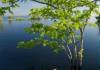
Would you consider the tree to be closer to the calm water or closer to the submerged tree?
the submerged tree

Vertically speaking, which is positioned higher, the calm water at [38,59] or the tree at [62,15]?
the tree at [62,15]

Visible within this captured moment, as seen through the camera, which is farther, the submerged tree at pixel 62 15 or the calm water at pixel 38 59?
the calm water at pixel 38 59

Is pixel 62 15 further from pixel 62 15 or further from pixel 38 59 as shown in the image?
pixel 38 59

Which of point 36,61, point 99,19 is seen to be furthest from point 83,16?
point 99,19

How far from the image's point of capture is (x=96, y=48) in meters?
73.9

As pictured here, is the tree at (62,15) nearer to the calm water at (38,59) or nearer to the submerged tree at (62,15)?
the submerged tree at (62,15)

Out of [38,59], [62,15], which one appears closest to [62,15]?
[62,15]

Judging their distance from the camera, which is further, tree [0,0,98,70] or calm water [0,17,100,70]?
calm water [0,17,100,70]

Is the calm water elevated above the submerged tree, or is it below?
below

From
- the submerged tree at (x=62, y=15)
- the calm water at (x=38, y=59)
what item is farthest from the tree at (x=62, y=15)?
the calm water at (x=38, y=59)

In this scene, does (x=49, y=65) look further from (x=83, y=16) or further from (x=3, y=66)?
(x=83, y=16)

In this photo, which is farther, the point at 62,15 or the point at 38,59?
the point at 38,59

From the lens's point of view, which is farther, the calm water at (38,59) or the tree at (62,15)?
the calm water at (38,59)

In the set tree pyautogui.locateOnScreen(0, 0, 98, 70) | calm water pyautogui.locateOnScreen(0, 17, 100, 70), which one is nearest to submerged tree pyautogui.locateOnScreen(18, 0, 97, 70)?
tree pyautogui.locateOnScreen(0, 0, 98, 70)
